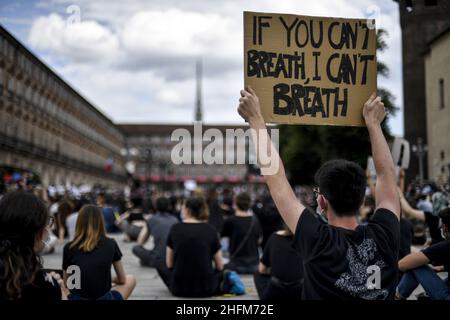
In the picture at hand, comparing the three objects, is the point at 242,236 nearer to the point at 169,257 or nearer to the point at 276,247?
the point at 169,257

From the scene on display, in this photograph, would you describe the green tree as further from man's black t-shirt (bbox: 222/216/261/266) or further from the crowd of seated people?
the crowd of seated people

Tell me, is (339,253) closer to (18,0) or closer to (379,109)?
(379,109)

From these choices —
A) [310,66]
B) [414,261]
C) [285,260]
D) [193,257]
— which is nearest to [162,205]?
[193,257]

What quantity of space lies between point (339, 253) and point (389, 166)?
1.86ft

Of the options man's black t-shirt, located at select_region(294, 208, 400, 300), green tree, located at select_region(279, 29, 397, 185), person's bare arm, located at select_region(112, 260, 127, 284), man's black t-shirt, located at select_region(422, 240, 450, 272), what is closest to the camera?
man's black t-shirt, located at select_region(294, 208, 400, 300)

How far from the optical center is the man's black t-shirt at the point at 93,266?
205 inches

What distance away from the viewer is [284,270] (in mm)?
6230

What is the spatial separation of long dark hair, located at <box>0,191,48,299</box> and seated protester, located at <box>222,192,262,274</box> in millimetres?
7772

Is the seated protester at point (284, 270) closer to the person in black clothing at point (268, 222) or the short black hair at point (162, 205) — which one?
the short black hair at point (162, 205)

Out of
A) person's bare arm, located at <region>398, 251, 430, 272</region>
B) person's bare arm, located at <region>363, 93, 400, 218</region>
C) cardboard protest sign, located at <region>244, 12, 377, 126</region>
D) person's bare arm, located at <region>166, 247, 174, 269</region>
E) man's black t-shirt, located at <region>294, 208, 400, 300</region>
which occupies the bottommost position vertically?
person's bare arm, located at <region>166, 247, 174, 269</region>

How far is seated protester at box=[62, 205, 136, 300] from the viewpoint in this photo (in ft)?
17.1

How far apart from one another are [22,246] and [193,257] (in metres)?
5.16

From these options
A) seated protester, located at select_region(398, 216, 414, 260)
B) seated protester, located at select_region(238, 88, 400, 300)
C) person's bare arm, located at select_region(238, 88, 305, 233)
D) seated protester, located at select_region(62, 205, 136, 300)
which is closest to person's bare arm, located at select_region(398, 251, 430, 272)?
seated protester, located at select_region(398, 216, 414, 260)
